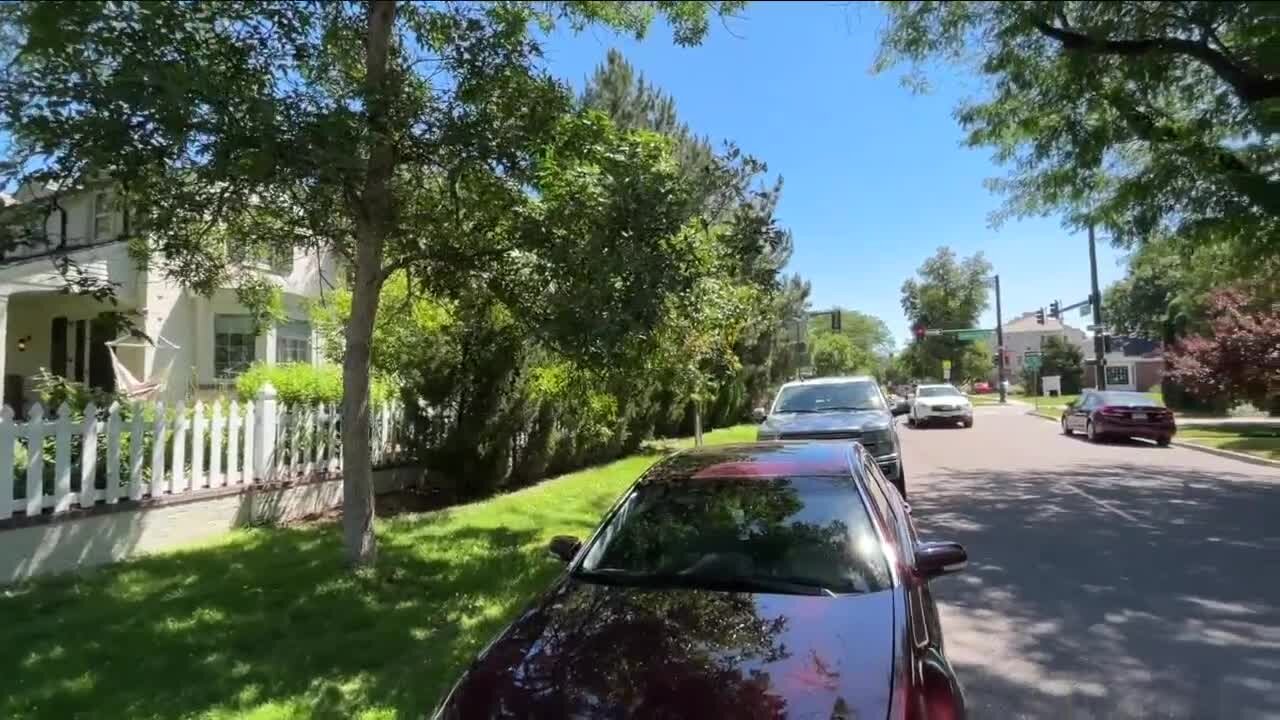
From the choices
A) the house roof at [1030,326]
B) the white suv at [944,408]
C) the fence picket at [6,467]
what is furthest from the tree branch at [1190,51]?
the house roof at [1030,326]

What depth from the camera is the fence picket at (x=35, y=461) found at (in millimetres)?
6375

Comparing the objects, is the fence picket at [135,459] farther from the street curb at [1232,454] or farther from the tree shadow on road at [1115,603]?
the street curb at [1232,454]

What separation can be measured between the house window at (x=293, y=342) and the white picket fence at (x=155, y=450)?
9.98 m

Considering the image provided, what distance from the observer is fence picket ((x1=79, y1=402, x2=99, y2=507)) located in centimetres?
680

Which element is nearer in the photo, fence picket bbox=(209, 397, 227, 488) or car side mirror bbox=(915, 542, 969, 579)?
car side mirror bbox=(915, 542, 969, 579)

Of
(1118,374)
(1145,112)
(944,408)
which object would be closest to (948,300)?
(1118,374)

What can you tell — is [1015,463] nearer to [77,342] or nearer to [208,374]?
[208,374]

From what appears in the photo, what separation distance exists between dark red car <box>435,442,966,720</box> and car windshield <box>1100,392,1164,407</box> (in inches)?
769

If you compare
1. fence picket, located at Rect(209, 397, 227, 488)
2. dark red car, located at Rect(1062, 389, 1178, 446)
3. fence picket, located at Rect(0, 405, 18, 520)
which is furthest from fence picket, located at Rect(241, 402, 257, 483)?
dark red car, located at Rect(1062, 389, 1178, 446)

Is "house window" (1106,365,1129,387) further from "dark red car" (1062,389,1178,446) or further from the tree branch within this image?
the tree branch

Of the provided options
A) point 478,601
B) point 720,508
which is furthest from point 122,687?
point 720,508

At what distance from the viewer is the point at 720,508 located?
4.14 m

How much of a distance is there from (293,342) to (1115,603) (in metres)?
18.0

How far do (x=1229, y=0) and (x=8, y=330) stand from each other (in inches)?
789
